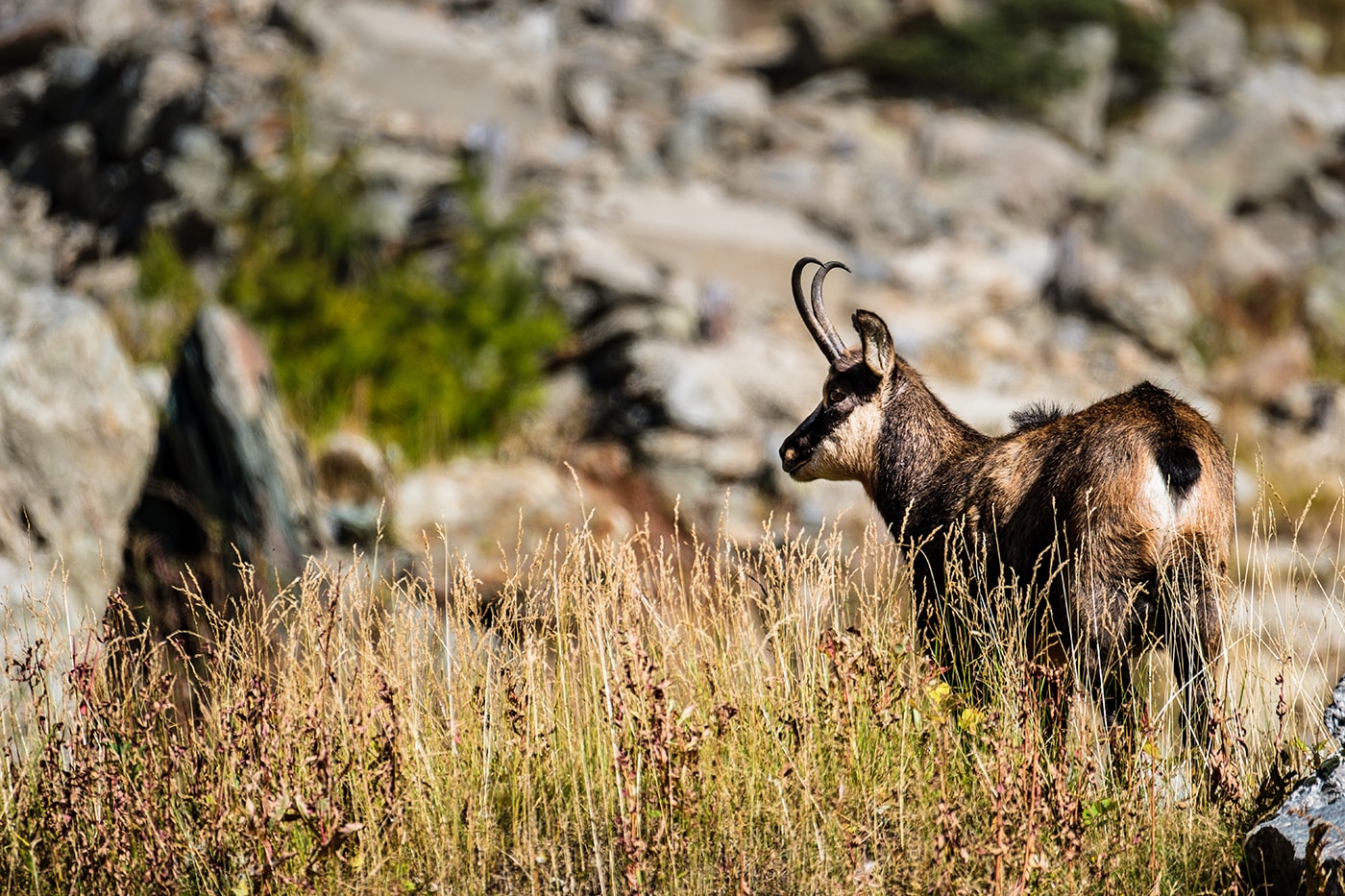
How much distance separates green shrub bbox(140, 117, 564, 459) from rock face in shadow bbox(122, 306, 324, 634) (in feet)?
8.14

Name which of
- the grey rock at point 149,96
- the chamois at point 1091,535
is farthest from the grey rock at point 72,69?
the chamois at point 1091,535

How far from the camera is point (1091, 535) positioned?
5199 millimetres

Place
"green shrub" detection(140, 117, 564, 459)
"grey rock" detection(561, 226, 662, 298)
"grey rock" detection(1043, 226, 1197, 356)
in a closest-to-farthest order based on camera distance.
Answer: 1. "green shrub" detection(140, 117, 564, 459)
2. "grey rock" detection(561, 226, 662, 298)
3. "grey rock" detection(1043, 226, 1197, 356)

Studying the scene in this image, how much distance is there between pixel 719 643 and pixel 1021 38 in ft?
69.4

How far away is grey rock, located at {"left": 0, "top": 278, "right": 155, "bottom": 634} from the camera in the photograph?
9.41 metres

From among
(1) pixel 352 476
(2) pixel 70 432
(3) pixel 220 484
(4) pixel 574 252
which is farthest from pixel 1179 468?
(4) pixel 574 252

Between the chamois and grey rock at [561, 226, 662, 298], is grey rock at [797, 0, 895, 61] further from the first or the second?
the chamois

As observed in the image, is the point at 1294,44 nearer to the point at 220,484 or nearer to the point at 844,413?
the point at 220,484

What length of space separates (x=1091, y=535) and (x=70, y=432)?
7.31 m

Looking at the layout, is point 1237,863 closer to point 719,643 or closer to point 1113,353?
point 719,643

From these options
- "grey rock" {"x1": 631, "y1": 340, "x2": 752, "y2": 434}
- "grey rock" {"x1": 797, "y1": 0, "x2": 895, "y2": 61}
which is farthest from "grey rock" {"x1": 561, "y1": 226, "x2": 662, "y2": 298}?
"grey rock" {"x1": 797, "y1": 0, "x2": 895, "y2": 61}

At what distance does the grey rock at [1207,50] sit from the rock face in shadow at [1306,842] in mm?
23257

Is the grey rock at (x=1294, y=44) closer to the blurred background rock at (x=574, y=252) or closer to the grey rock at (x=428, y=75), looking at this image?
the blurred background rock at (x=574, y=252)

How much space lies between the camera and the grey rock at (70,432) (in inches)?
371
